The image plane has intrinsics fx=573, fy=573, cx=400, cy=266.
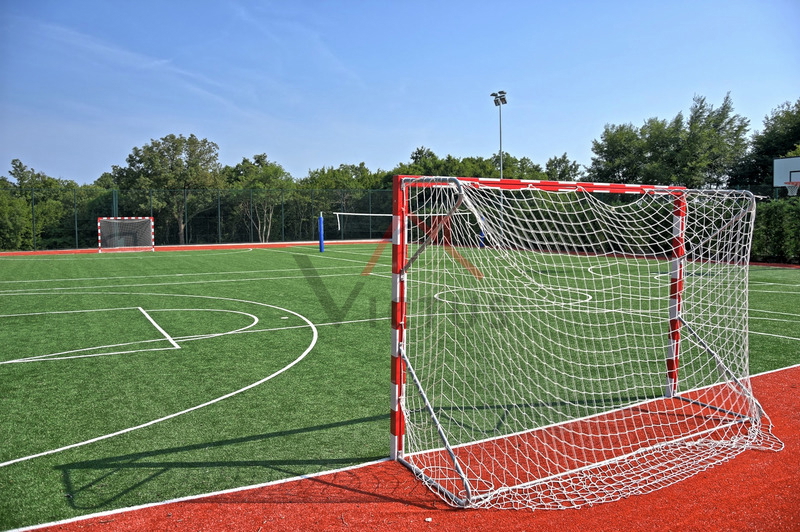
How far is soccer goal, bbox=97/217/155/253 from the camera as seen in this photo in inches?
1201

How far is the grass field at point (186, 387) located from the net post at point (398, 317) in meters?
0.27

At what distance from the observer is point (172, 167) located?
1820 inches

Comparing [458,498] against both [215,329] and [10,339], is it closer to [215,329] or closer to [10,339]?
[215,329]

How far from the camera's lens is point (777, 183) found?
82.3 ft

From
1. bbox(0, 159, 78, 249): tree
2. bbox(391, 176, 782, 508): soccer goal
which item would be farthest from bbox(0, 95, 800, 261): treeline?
bbox(391, 176, 782, 508): soccer goal

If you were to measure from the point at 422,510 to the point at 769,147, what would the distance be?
44.7 metres

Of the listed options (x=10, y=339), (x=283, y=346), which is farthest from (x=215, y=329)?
(x=10, y=339)

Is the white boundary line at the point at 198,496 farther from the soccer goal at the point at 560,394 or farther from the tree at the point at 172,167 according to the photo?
the tree at the point at 172,167

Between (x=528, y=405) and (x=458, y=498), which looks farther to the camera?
(x=528, y=405)

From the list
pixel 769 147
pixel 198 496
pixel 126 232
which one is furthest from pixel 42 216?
pixel 769 147

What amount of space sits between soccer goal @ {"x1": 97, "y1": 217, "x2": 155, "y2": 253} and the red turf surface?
29145mm

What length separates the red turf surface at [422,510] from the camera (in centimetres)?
358

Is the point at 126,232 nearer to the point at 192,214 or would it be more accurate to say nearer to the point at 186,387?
the point at 192,214

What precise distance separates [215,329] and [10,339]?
9.57 feet
